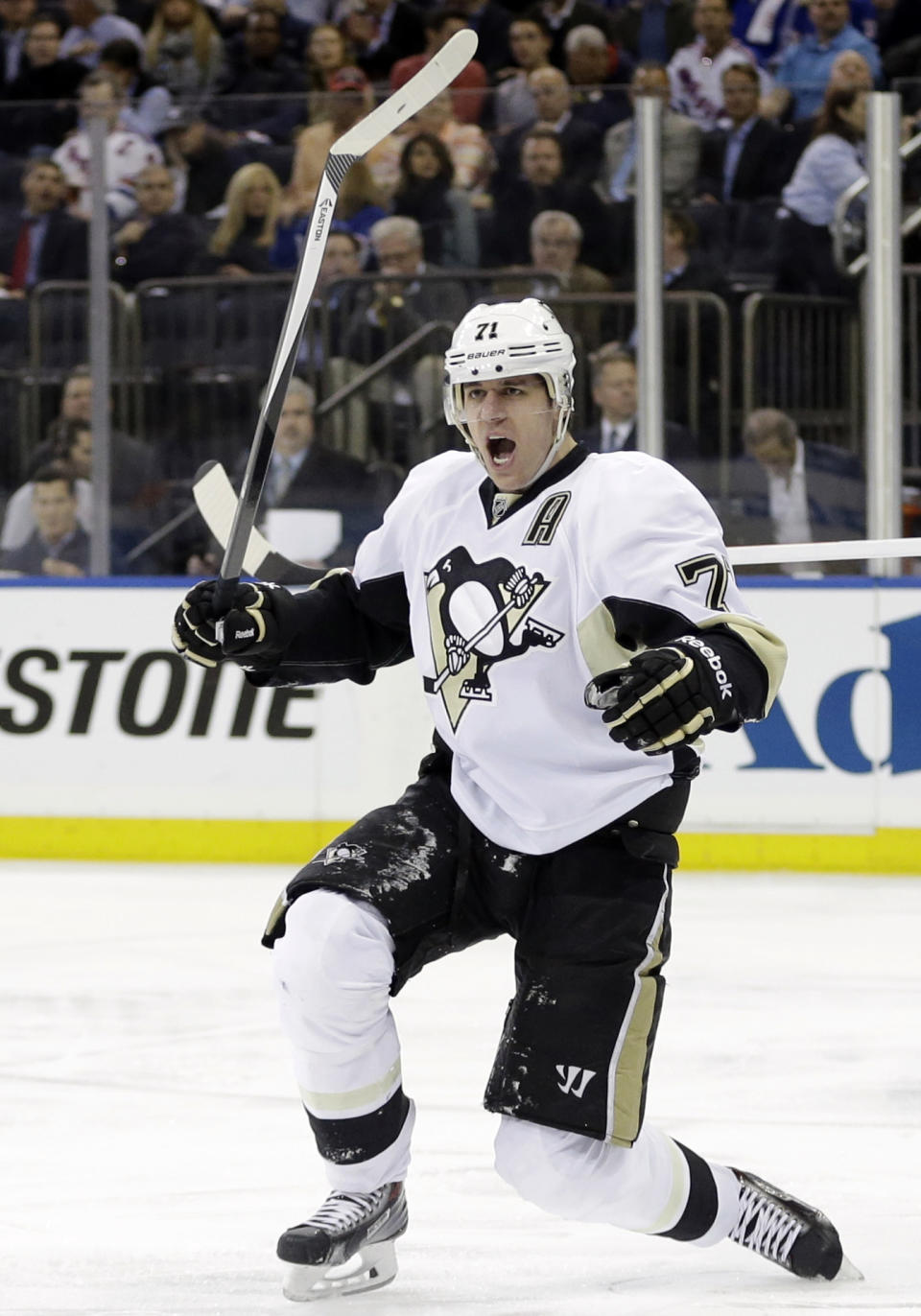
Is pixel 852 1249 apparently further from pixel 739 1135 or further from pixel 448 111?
pixel 448 111

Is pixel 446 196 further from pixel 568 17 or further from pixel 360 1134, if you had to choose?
pixel 360 1134

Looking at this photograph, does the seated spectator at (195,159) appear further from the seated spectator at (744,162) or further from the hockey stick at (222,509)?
the hockey stick at (222,509)

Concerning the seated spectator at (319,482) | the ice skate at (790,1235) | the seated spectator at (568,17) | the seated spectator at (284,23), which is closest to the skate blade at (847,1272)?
the ice skate at (790,1235)

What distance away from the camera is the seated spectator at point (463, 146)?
6105mm

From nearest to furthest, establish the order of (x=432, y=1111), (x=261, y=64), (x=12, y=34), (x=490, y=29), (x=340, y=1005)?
(x=340, y=1005) → (x=432, y=1111) → (x=490, y=29) → (x=261, y=64) → (x=12, y=34)

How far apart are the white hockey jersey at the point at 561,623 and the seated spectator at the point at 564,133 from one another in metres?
3.64

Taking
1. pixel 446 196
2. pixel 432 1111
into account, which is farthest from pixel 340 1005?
pixel 446 196

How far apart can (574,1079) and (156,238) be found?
4423mm

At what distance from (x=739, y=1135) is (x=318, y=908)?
1137 millimetres

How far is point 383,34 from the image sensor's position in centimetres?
820

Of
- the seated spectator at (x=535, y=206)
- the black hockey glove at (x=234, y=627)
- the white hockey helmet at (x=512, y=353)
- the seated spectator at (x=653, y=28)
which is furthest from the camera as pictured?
the seated spectator at (x=653, y=28)

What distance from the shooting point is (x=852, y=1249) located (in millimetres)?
2695

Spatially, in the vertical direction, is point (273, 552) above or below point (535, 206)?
below

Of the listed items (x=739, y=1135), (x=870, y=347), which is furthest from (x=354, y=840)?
(x=870, y=347)
